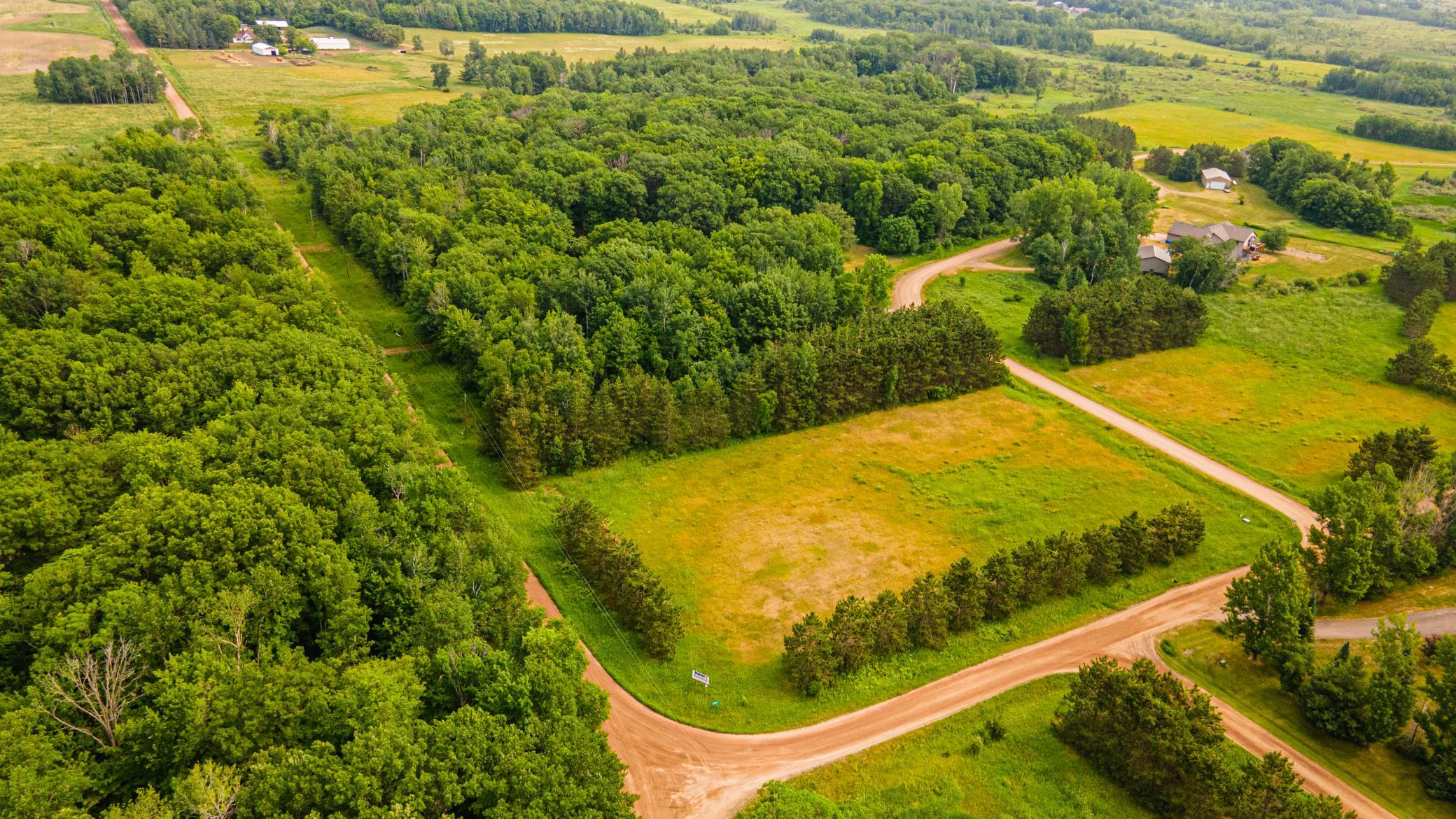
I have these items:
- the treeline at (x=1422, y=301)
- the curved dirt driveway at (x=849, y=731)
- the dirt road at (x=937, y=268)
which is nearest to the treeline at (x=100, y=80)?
the dirt road at (x=937, y=268)

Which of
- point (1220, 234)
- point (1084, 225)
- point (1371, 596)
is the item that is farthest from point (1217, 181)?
point (1371, 596)

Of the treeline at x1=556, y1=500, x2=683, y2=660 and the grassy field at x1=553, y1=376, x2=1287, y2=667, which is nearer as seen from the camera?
the treeline at x1=556, y1=500, x2=683, y2=660

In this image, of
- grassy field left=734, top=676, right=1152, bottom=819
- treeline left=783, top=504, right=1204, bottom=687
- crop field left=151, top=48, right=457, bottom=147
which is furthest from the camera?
crop field left=151, top=48, right=457, bottom=147

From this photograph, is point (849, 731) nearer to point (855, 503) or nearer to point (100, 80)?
point (855, 503)

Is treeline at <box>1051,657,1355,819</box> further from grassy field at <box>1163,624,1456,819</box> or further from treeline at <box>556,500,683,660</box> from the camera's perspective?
treeline at <box>556,500,683,660</box>

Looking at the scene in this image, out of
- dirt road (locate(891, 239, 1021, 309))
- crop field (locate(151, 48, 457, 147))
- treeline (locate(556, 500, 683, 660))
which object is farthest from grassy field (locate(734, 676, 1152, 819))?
crop field (locate(151, 48, 457, 147))

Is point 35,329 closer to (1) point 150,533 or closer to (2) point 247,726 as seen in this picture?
(1) point 150,533

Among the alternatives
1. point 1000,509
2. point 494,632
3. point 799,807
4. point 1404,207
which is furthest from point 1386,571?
point 1404,207
